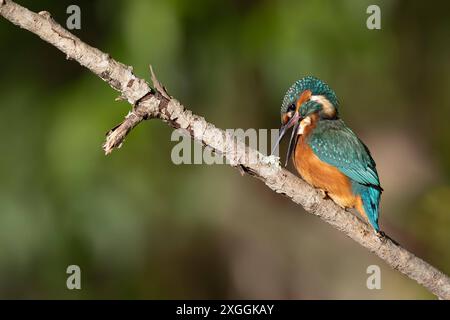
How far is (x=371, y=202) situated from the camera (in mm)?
3217

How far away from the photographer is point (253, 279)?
5.89 metres

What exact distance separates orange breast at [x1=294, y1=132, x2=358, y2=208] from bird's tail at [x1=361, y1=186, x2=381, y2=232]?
0.16 ft

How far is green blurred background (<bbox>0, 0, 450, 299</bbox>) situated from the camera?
14.7 feet

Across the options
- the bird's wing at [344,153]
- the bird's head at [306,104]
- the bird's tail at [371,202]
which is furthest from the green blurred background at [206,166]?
the bird's tail at [371,202]

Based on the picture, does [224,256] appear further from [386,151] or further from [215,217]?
[386,151]

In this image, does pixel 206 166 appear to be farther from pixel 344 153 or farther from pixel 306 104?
pixel 344 153

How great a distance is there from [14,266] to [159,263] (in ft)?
4.04

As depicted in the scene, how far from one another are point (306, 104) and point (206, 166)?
2.05 m

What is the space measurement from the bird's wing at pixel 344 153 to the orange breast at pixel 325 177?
27 mm

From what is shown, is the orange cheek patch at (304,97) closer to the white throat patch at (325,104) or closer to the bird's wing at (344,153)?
the white throat patch at (325,104)

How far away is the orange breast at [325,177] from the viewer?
10.7ft

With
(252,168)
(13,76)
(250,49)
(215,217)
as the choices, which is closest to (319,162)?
(252,168)

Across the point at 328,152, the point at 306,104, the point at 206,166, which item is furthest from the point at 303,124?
the point at 206,166

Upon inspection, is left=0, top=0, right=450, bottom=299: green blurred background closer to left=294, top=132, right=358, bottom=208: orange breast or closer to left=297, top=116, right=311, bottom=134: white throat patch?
left=297, top=116, right=311, bottom=134: white throat patch
